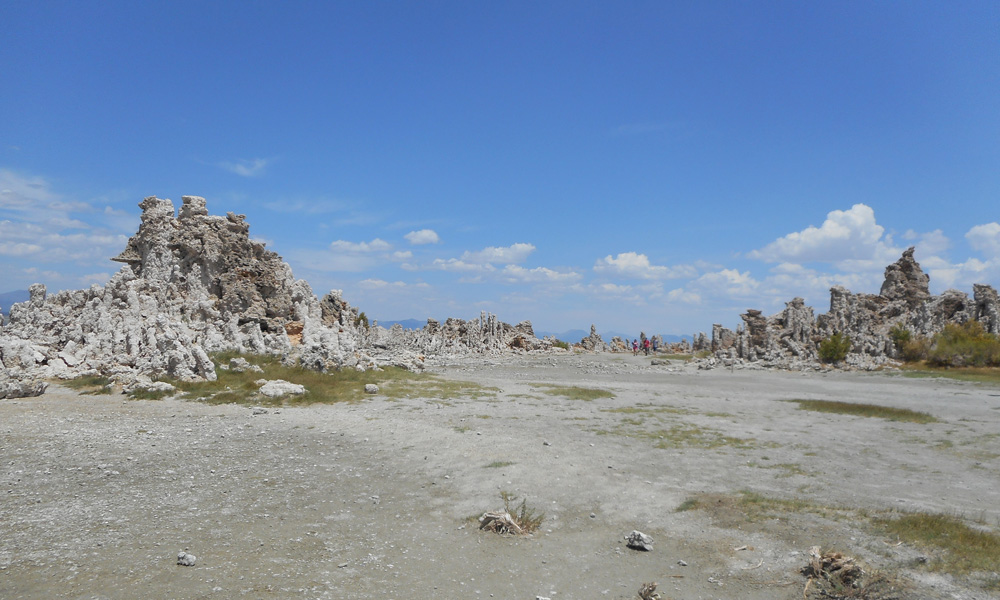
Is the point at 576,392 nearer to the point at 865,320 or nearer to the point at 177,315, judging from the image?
the point at 177,315

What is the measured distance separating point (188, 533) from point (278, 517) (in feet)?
3.90

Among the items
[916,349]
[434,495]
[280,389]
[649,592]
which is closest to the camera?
[649,592]

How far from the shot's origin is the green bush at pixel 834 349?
4416 cm

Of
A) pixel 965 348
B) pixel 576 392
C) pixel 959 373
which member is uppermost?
pixel 965 348

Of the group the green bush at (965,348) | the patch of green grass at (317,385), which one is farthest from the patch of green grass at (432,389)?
the green bush at (965,348)

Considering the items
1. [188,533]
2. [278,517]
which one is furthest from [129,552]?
[278,517]

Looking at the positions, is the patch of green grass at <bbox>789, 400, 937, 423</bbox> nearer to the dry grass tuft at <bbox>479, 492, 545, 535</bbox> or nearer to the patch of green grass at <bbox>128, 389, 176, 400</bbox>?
the dry grass tuft at <bbox>479, 492, 545, 535</bbox>

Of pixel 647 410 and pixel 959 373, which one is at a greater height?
pixel 959 373

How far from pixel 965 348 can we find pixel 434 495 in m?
45.8

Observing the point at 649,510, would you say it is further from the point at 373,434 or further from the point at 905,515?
the point at 373,434

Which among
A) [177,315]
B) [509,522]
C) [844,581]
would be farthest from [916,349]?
[177,315]

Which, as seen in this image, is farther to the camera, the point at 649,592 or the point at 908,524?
the point at 908,524

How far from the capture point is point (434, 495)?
944 centimetres

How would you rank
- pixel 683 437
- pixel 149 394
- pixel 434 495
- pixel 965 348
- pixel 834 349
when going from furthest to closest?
1. pixel 834 349
2. pixel 965 348
3. pixel 149 394
4. pixel 683 437
5. pixel 434 495
